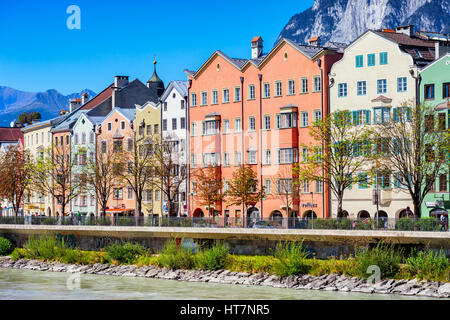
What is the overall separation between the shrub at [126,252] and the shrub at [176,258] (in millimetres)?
3651

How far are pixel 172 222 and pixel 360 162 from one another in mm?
17295

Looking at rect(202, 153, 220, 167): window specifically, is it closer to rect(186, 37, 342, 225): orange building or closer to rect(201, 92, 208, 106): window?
rect(186, 37, 342, 225): orange building

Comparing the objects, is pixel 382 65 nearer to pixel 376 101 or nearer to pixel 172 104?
pixel 376 101

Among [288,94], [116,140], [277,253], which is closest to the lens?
[277,253]

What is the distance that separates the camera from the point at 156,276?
224 ft

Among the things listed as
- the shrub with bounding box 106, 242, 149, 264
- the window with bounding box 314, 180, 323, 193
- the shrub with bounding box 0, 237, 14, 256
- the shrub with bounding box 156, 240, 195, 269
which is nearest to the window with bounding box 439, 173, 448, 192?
the window with bounding box 314, 180, 323, 193

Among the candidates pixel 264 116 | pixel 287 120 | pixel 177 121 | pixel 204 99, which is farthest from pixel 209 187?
pixel 177 121

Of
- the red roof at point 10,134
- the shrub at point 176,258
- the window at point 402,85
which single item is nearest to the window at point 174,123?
the window at point 402,85

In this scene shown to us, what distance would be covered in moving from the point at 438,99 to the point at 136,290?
34.6 meters

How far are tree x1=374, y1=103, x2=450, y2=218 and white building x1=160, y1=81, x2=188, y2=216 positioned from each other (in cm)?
2951

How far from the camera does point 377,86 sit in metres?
83.9

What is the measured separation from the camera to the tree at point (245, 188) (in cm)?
9069

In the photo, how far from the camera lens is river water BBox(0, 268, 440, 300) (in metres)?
54.7
